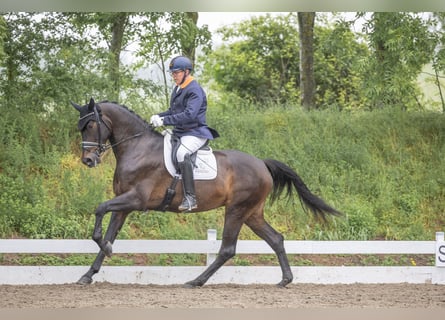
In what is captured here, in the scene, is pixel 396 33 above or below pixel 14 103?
above

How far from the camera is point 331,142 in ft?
42.4

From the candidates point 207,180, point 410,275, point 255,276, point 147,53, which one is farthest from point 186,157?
Answer: point 147,53

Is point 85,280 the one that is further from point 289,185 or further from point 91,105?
point 289,185

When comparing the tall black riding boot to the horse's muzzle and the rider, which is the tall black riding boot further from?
the horse's muzzle

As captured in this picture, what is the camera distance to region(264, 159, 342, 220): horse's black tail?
8.85 metres

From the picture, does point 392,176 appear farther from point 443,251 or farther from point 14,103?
point 14,103

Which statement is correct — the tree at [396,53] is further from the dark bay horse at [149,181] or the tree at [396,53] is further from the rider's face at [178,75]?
the rider's face at [178,75]

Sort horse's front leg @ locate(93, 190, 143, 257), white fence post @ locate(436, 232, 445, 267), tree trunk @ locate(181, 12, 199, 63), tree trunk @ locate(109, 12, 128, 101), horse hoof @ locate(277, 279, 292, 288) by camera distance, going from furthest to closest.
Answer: tree trunk @ locate(181, 12, 199, 63), tree trunk @ locate(109, 12, 128, 101), white fence post @ locate(436, 232, 445, 267), horse hoof @ locate(277, 279, 292, 288), horse's front leg @ locate(93, 190, 143, 257)

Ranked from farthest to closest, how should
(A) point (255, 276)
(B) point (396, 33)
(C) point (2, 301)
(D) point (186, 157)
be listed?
(B) point (396, 33) → (A) point (255, 276) → (D) point (186, 157) → (C) point (2, 301)

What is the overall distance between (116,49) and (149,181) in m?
6.22

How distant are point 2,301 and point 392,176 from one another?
681 centimetres

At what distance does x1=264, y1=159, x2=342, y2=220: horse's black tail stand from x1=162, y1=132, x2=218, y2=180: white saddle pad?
2.56 ft

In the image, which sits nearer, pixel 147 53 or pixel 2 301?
pixel 2 301

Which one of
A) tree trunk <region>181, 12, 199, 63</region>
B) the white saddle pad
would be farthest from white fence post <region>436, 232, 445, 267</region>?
tree trunk <region>181, 12, 199, 63</region>
